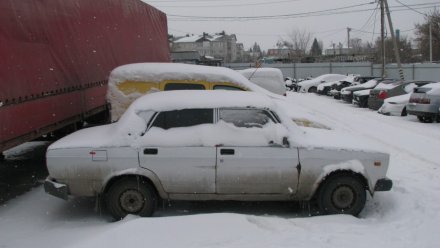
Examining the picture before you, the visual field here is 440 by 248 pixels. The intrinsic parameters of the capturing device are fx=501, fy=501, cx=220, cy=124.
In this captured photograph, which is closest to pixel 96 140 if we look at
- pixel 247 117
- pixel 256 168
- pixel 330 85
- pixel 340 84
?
pixel 247 117

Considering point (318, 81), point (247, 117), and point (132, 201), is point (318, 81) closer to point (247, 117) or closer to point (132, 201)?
point (247, 117)

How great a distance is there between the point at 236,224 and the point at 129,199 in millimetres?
1508

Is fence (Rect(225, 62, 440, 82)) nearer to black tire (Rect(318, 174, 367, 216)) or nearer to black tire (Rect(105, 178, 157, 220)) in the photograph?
black tire (Rect(318, 174, 367, 216))

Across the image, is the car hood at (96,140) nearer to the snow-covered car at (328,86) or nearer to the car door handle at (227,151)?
the car door handle at (227,151)

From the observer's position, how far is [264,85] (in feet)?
52.2

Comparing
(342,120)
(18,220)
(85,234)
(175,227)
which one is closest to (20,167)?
(18,220)

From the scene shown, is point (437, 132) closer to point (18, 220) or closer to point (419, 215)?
point (419, 215)

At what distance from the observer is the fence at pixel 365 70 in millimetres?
39438

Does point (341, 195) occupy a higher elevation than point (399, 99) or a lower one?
lower

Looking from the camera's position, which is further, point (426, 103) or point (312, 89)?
point (312, 89)

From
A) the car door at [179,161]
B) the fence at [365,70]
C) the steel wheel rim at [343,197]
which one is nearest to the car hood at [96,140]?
the car door at [179,161]

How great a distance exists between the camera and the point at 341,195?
20.7ft

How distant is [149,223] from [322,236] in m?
1.85

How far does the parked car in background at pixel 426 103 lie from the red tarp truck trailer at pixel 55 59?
9161 millimetres
